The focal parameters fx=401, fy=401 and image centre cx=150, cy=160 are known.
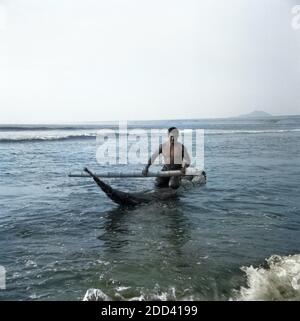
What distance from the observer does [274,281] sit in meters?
5.90

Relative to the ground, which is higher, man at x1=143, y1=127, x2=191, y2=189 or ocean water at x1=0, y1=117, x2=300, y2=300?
man at x1=143, y1=127, x2=191, y2=189

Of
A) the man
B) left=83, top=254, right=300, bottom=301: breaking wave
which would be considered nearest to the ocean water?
left=83, top=254, right=300, bottom=301: breaking wave

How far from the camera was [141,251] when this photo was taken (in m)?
7.00

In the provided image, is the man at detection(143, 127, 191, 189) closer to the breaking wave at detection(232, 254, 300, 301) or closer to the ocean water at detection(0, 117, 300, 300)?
the ocean water at detection(0, 117, 300, 300)

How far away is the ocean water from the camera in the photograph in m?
5.70

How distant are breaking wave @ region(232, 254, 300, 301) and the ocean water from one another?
1cm

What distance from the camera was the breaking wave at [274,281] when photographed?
5508mm

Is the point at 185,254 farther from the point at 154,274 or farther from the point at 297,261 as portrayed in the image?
the point at 297,261

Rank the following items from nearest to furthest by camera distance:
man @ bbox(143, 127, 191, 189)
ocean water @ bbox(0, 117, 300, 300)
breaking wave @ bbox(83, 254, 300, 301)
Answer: breaking wave @ bbox(83, 254, 300, 301)
ocean water @ bbox(0, 117, 300, 300)
man @ bbox(143, 127, 191, 189)

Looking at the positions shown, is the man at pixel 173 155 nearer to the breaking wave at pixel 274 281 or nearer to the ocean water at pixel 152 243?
the ocean water at pixel 152 243

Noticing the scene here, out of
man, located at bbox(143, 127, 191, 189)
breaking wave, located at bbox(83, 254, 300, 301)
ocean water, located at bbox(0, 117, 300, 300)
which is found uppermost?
man, located at bbox(143, 127, 191, 189)

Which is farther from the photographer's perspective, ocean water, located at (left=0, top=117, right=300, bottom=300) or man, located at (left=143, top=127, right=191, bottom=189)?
man, located at (left=143, top=127, right=191, bottom=189)

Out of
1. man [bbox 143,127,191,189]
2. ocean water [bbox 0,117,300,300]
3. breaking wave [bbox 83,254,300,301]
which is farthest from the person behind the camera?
man [bbox 143,127,191,189]

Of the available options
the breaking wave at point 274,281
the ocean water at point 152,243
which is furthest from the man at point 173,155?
the breaking wave at point 274,281
